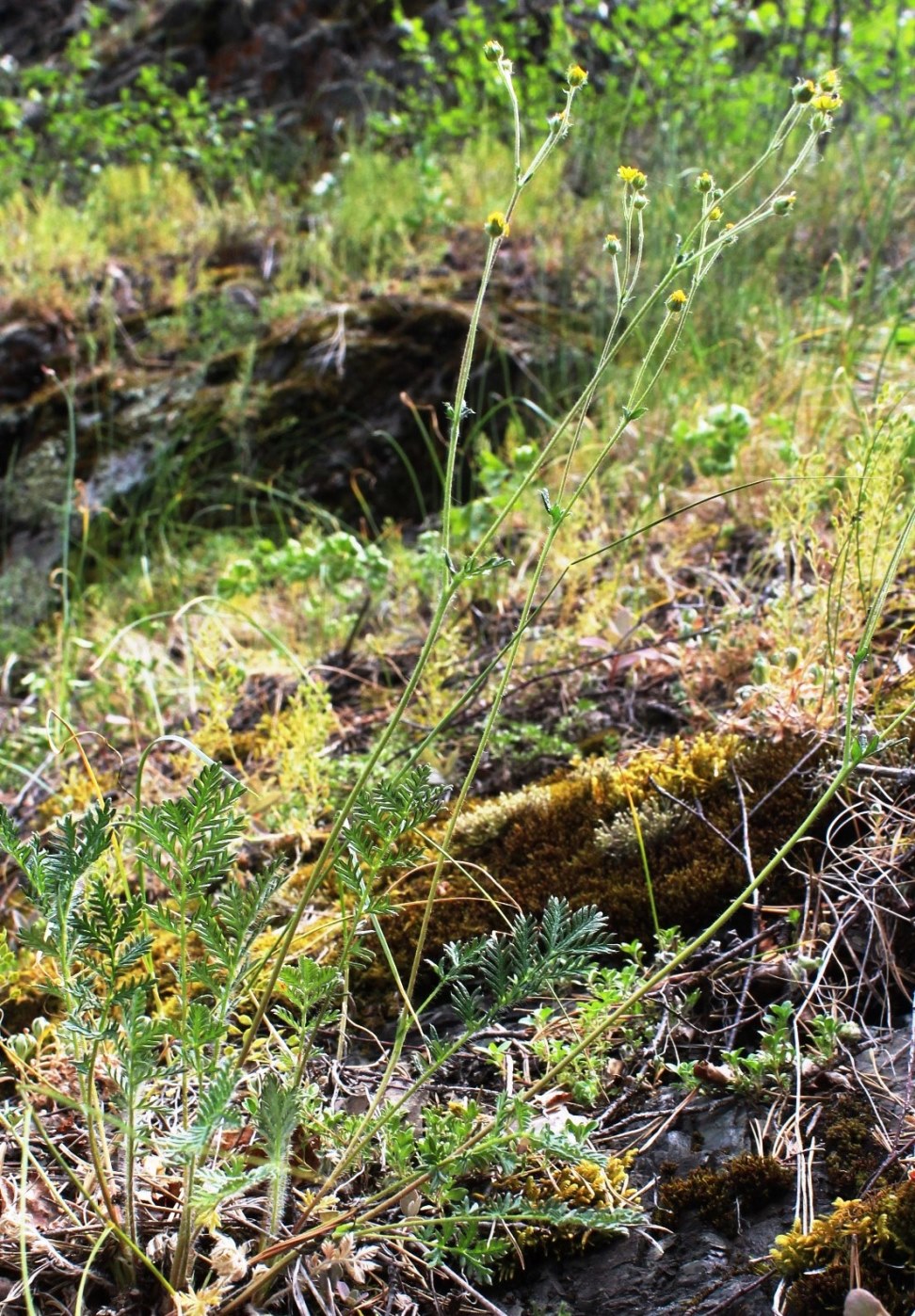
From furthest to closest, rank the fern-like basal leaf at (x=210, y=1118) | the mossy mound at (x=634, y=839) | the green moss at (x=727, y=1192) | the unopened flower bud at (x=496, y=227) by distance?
the mossy mound at (x=634, y=839)
the green moss at (x=727, y=1192)
the unopened flower bud at (x=496, y=227)
the fern-like basal leaf at (x=210, y=1118)

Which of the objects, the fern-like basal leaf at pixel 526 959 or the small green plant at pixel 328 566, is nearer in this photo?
the fern-like basal leaf at pixel 526 959

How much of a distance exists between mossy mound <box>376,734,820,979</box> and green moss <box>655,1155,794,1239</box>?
1.42 feet

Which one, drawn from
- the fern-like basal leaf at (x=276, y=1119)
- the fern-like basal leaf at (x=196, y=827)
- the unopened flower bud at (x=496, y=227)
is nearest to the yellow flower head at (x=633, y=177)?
the unopened flower bud at (x=496, y=227)

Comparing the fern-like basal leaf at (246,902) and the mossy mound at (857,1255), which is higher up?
the fern-like basal leaf at (246,902)

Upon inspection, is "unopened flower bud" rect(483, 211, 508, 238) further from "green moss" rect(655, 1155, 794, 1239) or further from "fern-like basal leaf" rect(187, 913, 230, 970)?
"green moss" rect(655, 1155, 794, 1239)

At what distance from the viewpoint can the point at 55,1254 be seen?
1102 millimetres

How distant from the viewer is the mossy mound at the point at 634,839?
1570mm

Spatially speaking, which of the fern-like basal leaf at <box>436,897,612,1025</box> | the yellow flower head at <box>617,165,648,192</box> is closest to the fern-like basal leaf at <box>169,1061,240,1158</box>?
the fern-like basal leaf at <box>436,897,612,1025</box>

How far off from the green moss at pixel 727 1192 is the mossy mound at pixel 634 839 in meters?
0.43

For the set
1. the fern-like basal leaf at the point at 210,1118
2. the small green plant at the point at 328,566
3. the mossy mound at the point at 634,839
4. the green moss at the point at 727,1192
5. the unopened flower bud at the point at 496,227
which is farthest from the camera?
the small green plant at the point at 328,566

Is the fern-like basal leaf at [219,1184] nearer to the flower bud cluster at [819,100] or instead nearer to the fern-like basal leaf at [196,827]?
the fern-like basal leaf at [196,827]

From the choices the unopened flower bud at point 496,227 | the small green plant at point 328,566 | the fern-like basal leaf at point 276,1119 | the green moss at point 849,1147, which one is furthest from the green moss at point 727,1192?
the small green plant at point 328,566

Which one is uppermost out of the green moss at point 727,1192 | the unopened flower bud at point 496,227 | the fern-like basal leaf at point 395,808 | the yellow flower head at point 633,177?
the yellow flower head at point 633,177

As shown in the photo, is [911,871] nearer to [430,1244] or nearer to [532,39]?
[430,1244]
